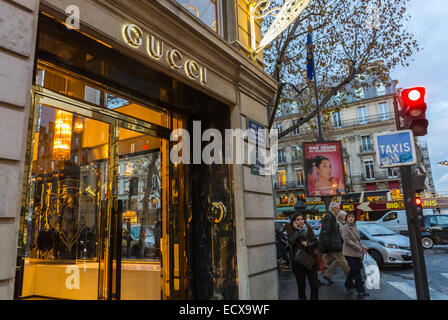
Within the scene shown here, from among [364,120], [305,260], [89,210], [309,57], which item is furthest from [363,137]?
[89,210]

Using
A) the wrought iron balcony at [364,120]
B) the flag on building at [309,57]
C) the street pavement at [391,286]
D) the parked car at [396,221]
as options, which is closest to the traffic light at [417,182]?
the street pavement at [391,286]

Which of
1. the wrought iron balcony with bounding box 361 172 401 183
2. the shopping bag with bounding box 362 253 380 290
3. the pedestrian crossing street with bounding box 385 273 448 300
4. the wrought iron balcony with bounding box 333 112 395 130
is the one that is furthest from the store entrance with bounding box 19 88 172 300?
the wrought iron balcony with bounding box 333 112 395 130

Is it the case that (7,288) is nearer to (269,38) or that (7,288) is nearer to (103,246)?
(103,246)

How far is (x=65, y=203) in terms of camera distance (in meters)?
4.39

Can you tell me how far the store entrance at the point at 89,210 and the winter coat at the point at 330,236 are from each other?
4.22 metres

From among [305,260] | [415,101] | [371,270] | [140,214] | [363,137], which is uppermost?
[363,137]

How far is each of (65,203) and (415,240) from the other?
16.7 ft

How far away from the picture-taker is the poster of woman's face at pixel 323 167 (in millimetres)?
11469

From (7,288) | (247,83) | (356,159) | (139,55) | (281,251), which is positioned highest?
(356,159)

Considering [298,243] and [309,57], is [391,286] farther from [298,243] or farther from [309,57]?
[309,57]
